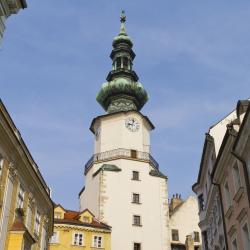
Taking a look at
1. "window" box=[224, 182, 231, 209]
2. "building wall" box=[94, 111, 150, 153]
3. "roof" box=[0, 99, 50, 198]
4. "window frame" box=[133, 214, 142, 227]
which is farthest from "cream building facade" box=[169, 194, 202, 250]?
"window" box=[224, 182, 231, 209]

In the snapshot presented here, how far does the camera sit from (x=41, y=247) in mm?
29344

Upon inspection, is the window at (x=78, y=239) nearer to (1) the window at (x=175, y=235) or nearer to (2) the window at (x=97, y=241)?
(2) the window at (x=97, y=241)

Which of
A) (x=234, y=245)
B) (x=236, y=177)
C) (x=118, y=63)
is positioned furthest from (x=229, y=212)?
(x=118, y=63)

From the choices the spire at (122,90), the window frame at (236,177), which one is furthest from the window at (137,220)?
the window frame at (236,177)

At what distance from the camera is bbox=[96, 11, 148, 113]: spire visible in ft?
191

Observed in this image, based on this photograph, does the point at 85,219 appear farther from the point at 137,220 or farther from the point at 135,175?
the point at 135,175

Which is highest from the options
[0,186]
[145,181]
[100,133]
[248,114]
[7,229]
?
[100,133]

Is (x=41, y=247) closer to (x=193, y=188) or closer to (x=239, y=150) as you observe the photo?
(x=193, y=188)

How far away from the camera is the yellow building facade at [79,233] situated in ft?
142

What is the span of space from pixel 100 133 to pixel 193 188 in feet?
74.2

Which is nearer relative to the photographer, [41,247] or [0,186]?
[0,186]

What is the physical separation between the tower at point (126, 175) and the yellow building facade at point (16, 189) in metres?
20.5

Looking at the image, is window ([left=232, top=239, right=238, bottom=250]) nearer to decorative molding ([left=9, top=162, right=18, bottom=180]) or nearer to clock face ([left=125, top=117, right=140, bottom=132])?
decorative molding ([left=9, top=162, right=18, bottom=180])

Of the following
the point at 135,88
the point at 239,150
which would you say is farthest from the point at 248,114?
the point at 135,88
